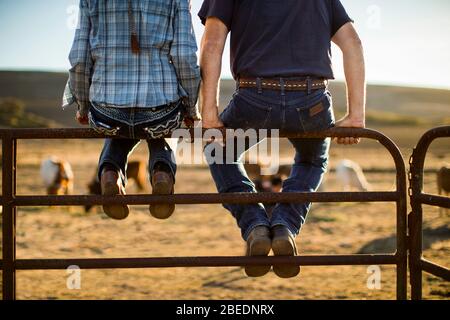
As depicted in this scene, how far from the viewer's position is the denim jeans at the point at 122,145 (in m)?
2.79

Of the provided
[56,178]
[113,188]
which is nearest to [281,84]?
[113,188]

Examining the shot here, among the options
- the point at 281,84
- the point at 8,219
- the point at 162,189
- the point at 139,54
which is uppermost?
the point at 139,54

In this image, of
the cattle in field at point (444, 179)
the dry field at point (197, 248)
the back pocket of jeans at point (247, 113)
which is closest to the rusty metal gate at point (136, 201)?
the back pocket of jeans at point (247, 113)

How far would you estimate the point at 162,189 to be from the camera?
2738 millimetres

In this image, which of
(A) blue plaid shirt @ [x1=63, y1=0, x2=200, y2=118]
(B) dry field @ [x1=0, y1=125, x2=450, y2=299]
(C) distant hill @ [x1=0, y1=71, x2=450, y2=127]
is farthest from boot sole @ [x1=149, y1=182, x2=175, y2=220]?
(C) distant hill @ [x1=0, y1=71, x2=450, y2=127]

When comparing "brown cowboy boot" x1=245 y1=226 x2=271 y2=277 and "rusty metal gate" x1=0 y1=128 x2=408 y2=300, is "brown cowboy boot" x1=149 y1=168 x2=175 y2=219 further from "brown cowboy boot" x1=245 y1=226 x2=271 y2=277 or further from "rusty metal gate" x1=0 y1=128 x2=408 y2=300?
"brown cowboy boot" x1=245 y1=226 x2=271 y2=277

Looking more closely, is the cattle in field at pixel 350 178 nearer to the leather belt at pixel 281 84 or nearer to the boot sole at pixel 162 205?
the leather belt at pixel 281 84

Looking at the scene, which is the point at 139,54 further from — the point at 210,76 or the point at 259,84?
the point at 259,84

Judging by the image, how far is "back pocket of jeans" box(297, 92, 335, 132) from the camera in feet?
9.13

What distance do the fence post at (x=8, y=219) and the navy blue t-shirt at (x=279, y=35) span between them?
114 centimetres

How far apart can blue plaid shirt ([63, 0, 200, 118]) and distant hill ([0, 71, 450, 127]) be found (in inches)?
2801

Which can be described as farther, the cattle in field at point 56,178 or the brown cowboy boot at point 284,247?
the cattle in field at point 56,178

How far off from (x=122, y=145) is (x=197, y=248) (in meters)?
5.76
